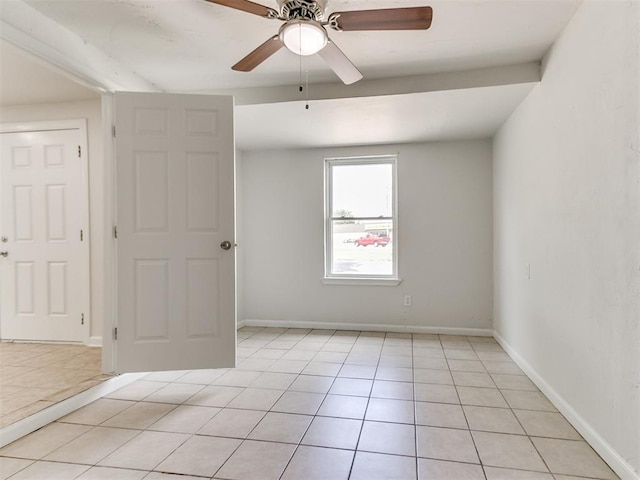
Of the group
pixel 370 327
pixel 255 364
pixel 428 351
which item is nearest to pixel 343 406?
pixel 255 364

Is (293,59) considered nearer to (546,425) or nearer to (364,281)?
(364,281)

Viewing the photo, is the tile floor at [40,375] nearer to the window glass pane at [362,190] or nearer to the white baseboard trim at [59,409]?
the white baseboard trim at [59,409]

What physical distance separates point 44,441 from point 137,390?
27.6 inches

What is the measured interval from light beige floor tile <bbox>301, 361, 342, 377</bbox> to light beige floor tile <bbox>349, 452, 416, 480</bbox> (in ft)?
3.63

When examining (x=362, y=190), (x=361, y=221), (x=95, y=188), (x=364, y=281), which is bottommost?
(x=364, y=281)

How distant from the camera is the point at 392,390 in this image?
252 cm

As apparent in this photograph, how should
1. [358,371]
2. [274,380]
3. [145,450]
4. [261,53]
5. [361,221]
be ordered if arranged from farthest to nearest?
[361,221]
[358,371]
[274,380]
[261,53]
[145,450]

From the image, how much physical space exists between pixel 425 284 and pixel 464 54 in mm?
2500

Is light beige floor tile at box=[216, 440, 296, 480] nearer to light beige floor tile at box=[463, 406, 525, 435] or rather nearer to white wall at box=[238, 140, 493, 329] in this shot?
light beige floor tile at box=[463, 406, 525, 435]

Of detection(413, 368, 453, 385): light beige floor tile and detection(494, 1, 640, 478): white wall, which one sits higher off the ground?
detection(494, 1, 640, 478): white wall

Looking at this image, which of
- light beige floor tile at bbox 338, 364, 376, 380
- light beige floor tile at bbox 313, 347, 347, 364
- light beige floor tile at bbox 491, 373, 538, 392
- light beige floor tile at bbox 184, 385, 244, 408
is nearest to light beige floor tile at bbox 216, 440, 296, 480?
light beige floor tile at bbox 184, 385, 244, 408

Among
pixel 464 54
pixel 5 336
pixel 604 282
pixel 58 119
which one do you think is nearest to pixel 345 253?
pixel 464 54

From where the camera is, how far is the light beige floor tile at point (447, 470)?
1582 mm

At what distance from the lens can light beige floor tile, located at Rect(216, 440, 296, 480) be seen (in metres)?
1.61
